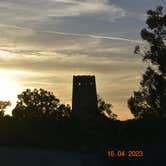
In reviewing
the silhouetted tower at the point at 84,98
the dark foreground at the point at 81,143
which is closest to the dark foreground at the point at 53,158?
the dark foreground at the point at 81,143

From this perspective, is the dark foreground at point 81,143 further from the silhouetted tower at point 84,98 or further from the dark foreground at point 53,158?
the silhouetted tower at point 84,98

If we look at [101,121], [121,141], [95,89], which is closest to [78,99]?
[95,89]

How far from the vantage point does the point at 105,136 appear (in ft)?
249

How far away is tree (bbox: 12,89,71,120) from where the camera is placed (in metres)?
124

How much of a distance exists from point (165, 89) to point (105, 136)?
10.6 m

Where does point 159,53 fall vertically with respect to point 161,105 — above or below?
above

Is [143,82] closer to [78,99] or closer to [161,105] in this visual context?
[161,105]
